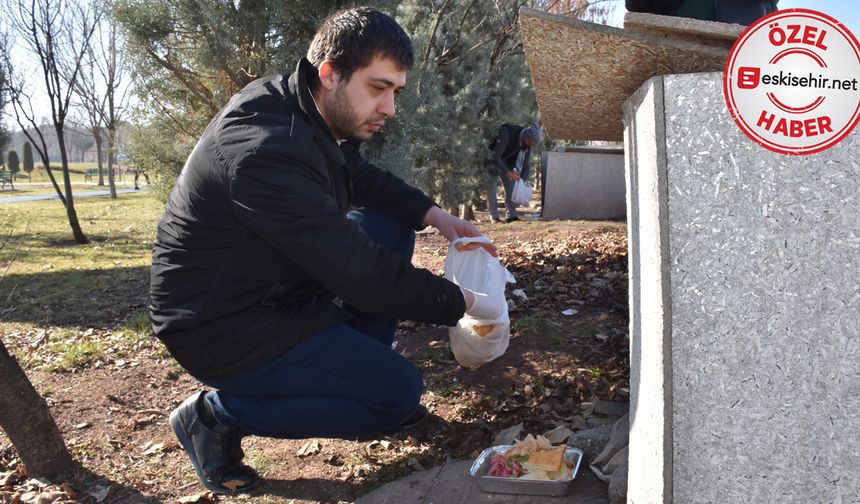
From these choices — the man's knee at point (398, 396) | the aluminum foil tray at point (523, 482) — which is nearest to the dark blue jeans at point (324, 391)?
the man's knee at point (398, 396)

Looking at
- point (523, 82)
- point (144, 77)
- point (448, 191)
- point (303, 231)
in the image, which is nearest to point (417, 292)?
point (303, 231)

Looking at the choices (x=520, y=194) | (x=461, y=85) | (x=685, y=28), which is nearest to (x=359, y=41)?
(x=685, y=28)

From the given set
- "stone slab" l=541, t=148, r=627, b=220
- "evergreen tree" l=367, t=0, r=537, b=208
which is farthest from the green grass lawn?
"stone slab" l=541, t=148, r=627, b=220

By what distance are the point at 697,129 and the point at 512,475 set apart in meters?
1.27

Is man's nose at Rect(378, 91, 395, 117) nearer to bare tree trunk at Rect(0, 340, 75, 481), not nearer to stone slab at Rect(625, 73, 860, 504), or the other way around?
stone slab at Rect(625, 73, 860, 504)

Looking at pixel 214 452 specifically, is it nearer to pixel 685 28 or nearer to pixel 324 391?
pixel 324 391

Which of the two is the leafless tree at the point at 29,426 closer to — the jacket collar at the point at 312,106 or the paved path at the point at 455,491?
the paved path at the point at 455,491

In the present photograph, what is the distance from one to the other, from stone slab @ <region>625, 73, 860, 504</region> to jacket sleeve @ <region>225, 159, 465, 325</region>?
2.97 ft

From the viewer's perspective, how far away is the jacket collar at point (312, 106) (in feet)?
7.90

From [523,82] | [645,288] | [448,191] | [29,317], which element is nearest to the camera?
[645,288]

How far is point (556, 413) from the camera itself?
9.82 feet

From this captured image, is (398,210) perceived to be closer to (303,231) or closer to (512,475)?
(303,231)

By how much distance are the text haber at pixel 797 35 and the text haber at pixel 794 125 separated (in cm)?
16

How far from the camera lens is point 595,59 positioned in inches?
71.1
